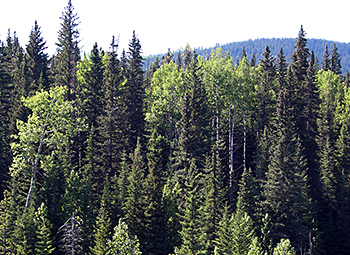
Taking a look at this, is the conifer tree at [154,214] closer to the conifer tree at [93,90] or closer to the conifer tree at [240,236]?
the conifer tree at [240,236]

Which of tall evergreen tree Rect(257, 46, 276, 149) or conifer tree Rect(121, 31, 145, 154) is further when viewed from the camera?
tall evergreen tree Rect(257, 46, 276, 149)

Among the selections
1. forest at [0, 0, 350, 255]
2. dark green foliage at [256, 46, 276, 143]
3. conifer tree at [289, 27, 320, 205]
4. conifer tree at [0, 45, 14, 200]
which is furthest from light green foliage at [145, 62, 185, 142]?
conifer tree at [0, 45, 14, 200]

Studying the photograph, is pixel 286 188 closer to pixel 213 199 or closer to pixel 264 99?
pixel 213 199

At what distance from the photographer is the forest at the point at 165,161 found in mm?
34625

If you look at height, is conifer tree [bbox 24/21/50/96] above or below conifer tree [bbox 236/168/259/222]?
above

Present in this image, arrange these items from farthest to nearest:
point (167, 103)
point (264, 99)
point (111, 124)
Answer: point (264, 99) → point (167, 103) → point (111, 124)

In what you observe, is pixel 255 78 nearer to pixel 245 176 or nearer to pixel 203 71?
pixel 203 71

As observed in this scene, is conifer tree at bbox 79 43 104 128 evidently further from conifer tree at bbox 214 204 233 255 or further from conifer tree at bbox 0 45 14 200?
conifer tree at bbox 214 204 233 255

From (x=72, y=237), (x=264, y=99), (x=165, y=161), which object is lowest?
(x=72, y=237)

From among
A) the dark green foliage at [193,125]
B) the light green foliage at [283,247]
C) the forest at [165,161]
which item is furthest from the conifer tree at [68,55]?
the light green foliage at [283,247]

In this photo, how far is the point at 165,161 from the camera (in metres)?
51.2

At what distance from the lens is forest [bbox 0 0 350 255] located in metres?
34.6

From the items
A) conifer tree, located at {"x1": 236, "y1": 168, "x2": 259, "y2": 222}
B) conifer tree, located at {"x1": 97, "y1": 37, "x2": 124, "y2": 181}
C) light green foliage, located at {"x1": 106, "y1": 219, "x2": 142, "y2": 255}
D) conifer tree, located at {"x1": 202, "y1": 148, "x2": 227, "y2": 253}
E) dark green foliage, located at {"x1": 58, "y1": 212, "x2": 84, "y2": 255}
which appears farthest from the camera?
conifer tree, located at {"x1": 97, "y1": 37, "x2": 124, "y2": 181}

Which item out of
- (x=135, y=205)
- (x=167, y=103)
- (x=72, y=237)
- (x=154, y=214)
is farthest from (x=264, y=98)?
(x=72, y=237)
